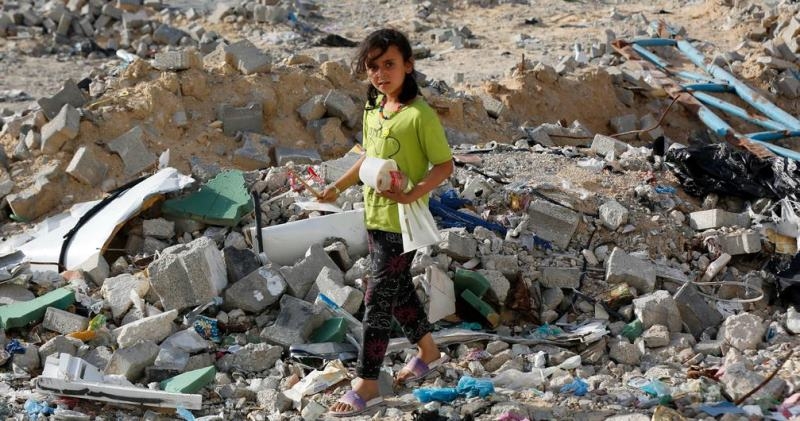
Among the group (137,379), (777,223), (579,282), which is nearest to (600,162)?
(777,223)

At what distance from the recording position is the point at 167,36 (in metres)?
12.8

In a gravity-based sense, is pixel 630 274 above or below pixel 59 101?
below

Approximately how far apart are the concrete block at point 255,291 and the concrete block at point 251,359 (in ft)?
1.08

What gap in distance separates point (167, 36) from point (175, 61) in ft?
15.4

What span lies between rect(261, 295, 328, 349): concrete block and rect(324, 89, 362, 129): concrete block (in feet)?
13.3

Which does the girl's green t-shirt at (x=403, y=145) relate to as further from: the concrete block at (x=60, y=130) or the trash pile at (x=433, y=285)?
the concrete block at (x=60, y=130)

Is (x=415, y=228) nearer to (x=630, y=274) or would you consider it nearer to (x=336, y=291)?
(x=336, y=291)

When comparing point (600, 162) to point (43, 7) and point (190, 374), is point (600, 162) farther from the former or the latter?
point (43, 7)

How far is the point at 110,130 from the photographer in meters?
7.88

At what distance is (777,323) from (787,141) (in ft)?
15.9

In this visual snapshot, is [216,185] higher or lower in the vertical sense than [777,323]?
higher

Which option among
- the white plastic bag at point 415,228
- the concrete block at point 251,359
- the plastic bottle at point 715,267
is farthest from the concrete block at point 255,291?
the plastic bottle at point 715,267

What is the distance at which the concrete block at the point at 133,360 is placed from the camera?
4.27 metres

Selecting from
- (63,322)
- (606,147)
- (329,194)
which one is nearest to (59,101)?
(63,322)
